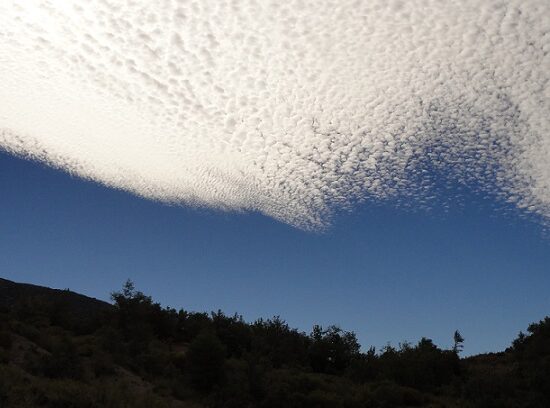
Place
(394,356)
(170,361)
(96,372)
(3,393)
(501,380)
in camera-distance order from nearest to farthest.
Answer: (3,393), (96,372), (501,380), (170,361), (394,356)

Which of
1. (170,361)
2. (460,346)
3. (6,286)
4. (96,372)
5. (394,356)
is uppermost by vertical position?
(6,286)

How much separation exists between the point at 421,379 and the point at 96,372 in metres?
20.0

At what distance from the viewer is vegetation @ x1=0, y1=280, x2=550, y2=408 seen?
22547 millimetres

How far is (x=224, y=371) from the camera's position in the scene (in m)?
30.3

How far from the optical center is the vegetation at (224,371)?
22.5 metres

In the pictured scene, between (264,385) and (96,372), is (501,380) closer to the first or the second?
(264,385)

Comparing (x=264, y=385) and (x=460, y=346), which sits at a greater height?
(x=460, y=346)

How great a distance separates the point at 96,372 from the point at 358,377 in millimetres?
17725

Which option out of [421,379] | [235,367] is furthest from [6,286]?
[421,379]

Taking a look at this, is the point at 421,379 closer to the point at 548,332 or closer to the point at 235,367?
the point at 235,367

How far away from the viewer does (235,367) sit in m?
31.4

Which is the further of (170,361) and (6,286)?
(6,286)

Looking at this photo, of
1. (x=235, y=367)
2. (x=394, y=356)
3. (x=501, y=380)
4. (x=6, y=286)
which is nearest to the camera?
(x=501, y=380)

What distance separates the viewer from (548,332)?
45.4 metres
